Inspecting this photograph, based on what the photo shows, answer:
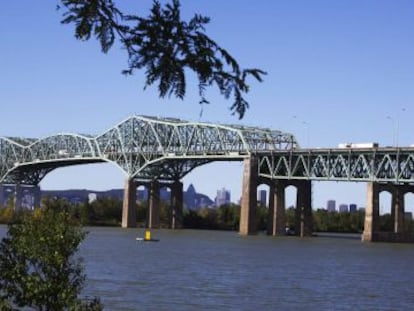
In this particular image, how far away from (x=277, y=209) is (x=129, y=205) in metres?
37.4

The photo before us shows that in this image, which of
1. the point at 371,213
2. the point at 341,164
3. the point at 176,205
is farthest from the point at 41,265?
the point at 176,205

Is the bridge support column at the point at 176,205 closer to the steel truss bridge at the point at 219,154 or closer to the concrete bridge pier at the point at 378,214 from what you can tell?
the steel truss bridge at the point at 219,154

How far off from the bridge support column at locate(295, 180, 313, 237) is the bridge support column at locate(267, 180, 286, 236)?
3.16 metres

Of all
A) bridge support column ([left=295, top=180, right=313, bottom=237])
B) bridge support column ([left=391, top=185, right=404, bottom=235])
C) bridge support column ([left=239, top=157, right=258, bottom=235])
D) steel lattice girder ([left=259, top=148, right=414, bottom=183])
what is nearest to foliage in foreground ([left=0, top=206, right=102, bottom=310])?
steel lattice girder ([left=259, top=148, right=414, bottom=183])

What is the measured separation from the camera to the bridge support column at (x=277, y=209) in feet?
476

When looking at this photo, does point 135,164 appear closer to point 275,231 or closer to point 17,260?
point 275,231

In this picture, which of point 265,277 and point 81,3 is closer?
point 81,3

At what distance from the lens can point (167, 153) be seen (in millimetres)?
171125

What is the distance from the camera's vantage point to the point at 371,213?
12712 centimetres

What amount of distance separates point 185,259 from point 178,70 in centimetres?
6478

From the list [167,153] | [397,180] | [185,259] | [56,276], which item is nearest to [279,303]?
[56,276]

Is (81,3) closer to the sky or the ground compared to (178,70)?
closer to the sky

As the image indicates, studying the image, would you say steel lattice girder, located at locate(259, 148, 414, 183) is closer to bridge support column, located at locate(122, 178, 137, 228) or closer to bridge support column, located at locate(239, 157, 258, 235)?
bridge support column, located at locate(239, 157, 258, 235)

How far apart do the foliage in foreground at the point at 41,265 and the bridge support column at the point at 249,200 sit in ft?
390
